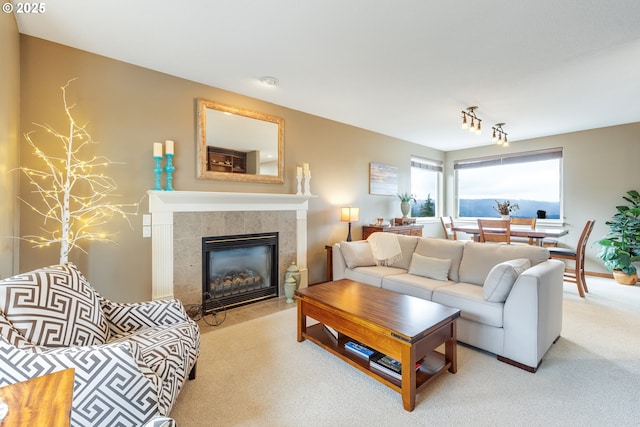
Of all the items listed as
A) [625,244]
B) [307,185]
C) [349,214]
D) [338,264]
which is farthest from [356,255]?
[625,244]

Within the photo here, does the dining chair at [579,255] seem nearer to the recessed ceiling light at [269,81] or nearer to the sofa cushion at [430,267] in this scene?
the sofa cushion at [430,267]

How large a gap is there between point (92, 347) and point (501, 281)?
252cm

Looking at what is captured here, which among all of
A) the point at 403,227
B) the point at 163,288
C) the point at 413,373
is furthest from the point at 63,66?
the point at 403,227

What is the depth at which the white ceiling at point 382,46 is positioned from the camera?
76.8 inches

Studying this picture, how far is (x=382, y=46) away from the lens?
2387 millimetres

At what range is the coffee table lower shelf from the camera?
180 centimetres

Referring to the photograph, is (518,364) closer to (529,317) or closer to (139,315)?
(529,317)

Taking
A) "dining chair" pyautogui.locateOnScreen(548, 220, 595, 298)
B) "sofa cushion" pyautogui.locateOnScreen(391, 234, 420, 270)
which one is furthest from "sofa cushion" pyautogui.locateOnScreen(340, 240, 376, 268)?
"dining chair" pyautogui.locateOnScreen(548, 220, 595, 298)

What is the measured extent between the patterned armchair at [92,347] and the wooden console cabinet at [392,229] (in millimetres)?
3319

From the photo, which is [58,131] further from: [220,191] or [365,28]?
[365,28]

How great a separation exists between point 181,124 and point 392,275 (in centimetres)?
275

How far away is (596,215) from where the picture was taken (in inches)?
186

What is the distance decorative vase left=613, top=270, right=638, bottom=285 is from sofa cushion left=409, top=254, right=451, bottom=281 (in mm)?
3355

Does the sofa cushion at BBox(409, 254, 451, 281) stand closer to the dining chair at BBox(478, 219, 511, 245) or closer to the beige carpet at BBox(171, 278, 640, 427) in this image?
the beige carpet at BBox(171, 278, 640, 427)
